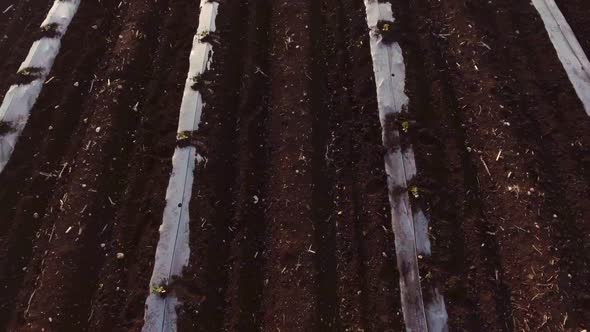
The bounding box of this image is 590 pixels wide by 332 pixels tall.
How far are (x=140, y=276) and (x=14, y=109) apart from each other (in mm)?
2060

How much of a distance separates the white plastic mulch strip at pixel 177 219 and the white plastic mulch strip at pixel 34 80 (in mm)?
1403

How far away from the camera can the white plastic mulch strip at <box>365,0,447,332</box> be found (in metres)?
2.96

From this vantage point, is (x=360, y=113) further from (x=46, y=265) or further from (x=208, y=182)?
(x=46, y=265)

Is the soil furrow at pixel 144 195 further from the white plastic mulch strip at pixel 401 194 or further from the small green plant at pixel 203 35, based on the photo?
the white plastic mulch strip at pixel 401 194

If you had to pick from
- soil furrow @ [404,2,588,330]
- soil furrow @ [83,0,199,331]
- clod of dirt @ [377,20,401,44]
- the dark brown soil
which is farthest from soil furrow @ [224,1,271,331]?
soil furrow @ [404,2,588,330]

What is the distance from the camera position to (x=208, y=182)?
11.4 feet

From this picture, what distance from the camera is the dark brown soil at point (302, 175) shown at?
10.00 ft

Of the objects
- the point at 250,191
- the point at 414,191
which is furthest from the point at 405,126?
the point at 250,191

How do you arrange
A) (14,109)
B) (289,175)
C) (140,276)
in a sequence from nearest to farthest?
(140,276) < (289,175) < (14,109)

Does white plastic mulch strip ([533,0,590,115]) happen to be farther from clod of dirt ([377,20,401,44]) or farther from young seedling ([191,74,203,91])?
young seedling ([191,74,203,91])

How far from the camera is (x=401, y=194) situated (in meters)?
3.36

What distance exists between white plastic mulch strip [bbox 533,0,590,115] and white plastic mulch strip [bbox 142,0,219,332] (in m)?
3.11

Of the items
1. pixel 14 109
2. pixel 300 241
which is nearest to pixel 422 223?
pixel 300 241

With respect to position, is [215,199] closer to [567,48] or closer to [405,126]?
[405,126]
